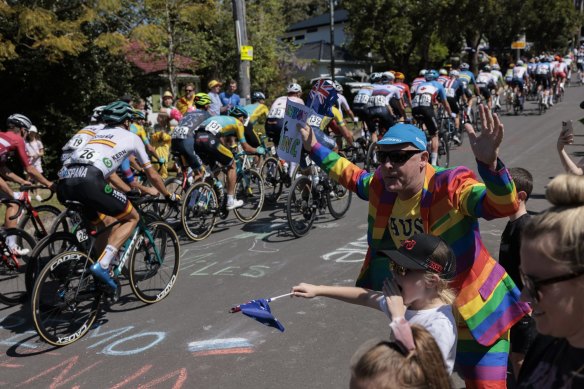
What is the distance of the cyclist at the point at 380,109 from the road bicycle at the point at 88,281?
23.6 feet

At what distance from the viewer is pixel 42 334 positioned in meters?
5.03

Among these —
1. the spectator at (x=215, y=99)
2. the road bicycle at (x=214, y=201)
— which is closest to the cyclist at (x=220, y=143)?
the road bicycle at (x=214, y=201)

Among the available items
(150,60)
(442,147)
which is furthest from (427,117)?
(150,60)

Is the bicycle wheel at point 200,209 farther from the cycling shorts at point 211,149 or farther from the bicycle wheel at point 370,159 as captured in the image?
the bicycle wheel at point 370,159

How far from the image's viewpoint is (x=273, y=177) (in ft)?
33.9

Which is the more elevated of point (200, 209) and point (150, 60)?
point (150, 60)

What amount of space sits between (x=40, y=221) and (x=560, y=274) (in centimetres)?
717

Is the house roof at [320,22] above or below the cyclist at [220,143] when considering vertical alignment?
above

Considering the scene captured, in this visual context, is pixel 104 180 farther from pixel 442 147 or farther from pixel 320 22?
pixel 320 22

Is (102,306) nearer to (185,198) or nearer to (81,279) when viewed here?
(81,279)

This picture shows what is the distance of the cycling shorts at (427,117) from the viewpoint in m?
12.6

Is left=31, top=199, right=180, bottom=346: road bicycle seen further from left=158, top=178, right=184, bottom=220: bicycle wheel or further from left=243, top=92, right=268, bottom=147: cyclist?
left=243, top=92, right=268, bottom=147: cyclist

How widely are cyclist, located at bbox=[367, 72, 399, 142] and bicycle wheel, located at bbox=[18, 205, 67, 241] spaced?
7106 millimetres

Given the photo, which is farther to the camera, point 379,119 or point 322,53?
point 322,53
